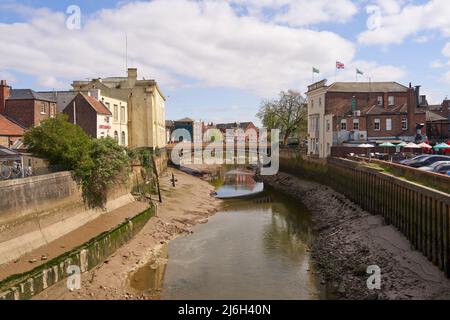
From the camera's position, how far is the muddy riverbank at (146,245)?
18.9 meters

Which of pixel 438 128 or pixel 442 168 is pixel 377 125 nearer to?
pixel 438 128

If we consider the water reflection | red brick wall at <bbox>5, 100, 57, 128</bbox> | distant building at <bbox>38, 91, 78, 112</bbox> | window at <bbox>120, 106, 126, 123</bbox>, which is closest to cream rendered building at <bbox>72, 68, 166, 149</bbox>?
window at <bbox>120, 106, 126, 123</bbox>

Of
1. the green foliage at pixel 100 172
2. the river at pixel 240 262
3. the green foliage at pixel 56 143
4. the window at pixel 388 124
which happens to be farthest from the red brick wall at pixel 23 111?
the window at pixel 388 124

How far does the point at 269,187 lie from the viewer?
5888cm

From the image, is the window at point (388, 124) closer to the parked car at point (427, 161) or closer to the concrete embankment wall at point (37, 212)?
the parked car at point (427, 161)

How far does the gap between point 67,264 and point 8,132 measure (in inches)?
839

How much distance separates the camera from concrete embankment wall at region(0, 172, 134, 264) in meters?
19.0

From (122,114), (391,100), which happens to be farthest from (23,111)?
(391,100)

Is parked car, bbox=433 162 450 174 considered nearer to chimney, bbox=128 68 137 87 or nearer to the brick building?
the brick building

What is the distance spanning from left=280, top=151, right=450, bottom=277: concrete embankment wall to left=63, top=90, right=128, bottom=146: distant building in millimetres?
20822

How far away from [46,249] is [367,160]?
2749cm

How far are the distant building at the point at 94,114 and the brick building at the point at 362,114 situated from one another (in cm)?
2631

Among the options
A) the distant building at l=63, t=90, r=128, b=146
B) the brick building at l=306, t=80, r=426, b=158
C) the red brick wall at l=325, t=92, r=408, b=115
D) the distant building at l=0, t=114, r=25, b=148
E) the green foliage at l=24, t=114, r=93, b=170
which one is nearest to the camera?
the green foliage at l=24, t=114, r=93, b=170

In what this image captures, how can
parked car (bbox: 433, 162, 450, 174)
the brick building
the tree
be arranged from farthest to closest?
the tree → the brick building → parked car (bbox: 433, 162, 450, 174)
